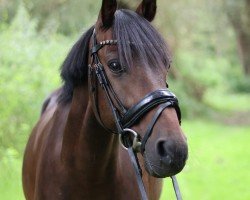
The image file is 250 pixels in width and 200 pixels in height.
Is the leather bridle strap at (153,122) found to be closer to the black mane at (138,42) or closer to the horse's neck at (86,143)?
the black mane at (138,42)

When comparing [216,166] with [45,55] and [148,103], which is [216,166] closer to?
[45,55]

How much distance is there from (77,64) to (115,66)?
37cm

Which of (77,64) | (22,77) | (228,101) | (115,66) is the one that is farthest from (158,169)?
(228,101)

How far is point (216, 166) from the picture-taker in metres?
10.3

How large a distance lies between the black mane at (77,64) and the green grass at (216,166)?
16.0ft

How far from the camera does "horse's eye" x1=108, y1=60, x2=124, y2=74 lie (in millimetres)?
2474

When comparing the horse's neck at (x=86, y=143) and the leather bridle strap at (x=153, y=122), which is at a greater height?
the leather bridle strap at (x=153, y=122)

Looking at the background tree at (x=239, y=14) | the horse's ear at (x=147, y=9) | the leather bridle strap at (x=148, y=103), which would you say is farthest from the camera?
the background tree at (x=239, y=14)

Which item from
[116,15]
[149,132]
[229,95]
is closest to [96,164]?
[149,132]

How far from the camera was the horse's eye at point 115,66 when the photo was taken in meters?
2.47

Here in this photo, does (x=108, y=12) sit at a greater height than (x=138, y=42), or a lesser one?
greater

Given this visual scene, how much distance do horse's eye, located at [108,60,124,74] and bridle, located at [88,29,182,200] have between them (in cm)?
8

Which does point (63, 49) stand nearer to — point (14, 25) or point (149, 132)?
point (14, 25)

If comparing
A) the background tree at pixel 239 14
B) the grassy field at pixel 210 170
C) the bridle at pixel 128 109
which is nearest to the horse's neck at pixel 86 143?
the bridle at pixel 128 109
